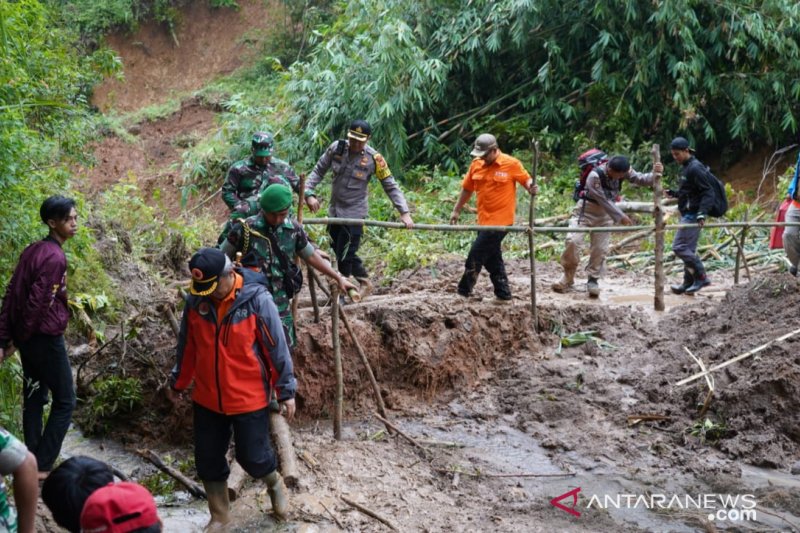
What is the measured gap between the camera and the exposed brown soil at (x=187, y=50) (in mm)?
20969

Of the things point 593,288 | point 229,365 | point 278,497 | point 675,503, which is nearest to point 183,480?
point 278,497

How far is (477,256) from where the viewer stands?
7926 millimetres

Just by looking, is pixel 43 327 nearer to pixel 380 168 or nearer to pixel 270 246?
pixel 270 246

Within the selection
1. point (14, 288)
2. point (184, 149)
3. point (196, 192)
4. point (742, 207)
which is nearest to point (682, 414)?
point (14, 288)

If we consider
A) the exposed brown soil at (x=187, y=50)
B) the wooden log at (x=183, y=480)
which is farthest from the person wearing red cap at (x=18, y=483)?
the exposed brown soil at (x=187, y=50)

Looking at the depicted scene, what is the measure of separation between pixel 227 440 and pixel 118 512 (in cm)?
203

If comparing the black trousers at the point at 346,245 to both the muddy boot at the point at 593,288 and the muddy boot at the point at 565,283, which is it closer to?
the muddy boot at the point at 565,283

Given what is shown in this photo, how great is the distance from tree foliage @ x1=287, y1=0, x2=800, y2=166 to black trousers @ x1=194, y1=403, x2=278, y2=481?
10190 millimetres

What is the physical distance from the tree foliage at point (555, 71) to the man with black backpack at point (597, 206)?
611 cm

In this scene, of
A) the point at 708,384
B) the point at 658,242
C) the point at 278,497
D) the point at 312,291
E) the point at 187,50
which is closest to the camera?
the point at 278,497

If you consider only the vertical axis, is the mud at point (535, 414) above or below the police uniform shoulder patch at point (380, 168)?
below

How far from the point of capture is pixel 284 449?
17.1 feet

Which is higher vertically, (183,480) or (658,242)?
(658,242)

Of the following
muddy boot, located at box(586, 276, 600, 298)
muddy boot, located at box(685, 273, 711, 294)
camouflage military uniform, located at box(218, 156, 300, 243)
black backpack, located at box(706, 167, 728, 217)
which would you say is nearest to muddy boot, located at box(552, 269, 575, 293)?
muddy boot, located at box(586, 276, 600, 298)
